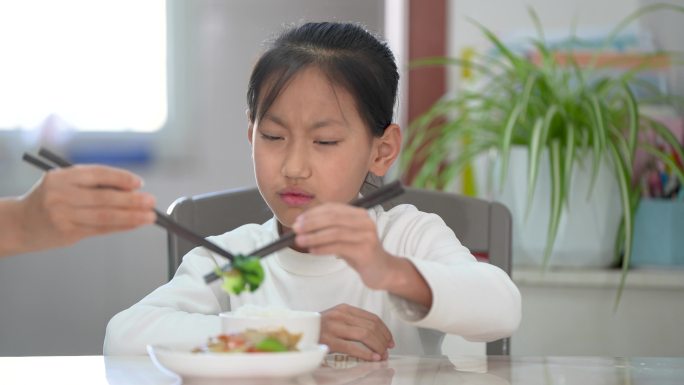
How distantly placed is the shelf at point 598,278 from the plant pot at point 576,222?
5 cm

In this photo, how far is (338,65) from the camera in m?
1.32

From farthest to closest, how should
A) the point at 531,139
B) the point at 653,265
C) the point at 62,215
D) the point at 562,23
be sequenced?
the point at 562,23, the point at 653,265, the point at 531,139, the point at 62,215

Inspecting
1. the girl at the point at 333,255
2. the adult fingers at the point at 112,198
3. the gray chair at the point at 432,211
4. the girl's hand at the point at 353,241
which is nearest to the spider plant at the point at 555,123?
the gray chair at the point at 432,211

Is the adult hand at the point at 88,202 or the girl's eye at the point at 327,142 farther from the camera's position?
the girl's eye at the point at 327,142

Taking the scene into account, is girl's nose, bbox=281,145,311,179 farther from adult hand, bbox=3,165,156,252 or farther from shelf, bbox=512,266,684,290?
shelf, bbox=512,266,684,290

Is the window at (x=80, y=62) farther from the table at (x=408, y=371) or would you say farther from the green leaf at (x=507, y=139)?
the table at (x=408, y=371)

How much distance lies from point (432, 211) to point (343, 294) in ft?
0.61

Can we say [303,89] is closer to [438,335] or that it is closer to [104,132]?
[438,335]

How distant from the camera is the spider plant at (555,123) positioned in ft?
6.37

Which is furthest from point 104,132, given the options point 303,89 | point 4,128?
point 303,89

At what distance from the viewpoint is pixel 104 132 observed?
3529 mm

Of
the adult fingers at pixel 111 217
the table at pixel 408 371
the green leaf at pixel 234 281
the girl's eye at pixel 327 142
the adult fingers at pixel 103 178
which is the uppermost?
Result: the girl's eye at pixel 327 142

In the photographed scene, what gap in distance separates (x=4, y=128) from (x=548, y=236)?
224 cm

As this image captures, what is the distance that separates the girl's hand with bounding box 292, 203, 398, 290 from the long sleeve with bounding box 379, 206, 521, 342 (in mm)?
89
